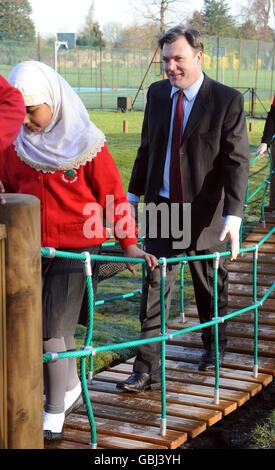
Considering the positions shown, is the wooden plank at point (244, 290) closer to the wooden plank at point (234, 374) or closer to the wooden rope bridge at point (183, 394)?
the wooden rope bridge at point (183, 394)

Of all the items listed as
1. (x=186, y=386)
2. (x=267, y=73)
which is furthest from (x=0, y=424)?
(x=267, y=73)

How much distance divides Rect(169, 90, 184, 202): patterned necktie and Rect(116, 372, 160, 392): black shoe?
888 mm

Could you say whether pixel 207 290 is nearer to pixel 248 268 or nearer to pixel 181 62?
pixel 181 62

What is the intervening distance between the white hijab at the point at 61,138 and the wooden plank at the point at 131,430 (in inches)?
45.7

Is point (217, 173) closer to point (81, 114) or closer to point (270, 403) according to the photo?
point (81, 114)

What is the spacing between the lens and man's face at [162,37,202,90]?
394 centimetres

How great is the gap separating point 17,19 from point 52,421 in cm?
6281

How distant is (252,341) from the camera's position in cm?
501

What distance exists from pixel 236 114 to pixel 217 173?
318 millimetres

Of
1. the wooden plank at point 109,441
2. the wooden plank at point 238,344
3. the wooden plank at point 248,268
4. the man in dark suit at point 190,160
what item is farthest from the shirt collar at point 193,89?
the wooden plank at point 248,268

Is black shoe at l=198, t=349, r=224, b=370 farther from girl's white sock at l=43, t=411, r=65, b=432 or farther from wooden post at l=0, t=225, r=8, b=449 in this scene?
wooden post at l=0, t=225, r=8, b=449

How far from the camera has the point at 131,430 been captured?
364cm

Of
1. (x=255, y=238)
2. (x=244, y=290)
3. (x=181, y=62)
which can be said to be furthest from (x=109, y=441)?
(x=255, y=238)

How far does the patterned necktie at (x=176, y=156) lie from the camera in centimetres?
411
